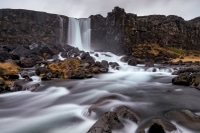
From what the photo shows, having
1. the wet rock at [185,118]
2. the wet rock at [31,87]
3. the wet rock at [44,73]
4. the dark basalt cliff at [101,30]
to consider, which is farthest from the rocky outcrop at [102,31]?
the wet rock at [185,118]

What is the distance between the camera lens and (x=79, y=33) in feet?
175

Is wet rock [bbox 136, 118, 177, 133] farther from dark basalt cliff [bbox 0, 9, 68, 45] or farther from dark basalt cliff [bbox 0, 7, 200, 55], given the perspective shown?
dark basalt cliff [bbox 0, 9, 68, 45]

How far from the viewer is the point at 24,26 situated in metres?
52.9

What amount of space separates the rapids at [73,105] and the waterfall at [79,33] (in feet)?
114

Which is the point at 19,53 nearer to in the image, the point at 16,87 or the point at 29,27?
the point at 16,87

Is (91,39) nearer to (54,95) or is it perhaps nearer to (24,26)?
(24,26)

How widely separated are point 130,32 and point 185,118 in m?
42.2

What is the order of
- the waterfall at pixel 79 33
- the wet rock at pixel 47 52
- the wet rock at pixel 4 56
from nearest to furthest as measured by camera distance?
the wet rock at pixel 4 56 < the wet rock at pixel 47 52 < the waterfall at pixel 79 33

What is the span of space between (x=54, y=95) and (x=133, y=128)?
7489mm

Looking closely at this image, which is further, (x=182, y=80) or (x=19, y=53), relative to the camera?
(x=19, y=53)

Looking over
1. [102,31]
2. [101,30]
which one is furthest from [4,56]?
[102,31]

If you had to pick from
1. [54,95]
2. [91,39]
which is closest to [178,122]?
[54,95]

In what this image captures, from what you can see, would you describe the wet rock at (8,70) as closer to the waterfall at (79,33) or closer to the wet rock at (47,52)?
the wet rock at (47,52)

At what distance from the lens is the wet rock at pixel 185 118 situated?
8843 millimetres
